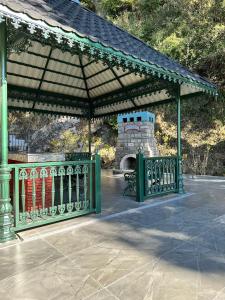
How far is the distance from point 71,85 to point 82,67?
3.02 ft

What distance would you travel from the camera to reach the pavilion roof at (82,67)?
11.2 ft

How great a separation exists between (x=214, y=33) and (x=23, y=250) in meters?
13.3

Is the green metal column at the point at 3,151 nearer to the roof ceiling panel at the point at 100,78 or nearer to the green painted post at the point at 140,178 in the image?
the green painted post at the point at 140,178

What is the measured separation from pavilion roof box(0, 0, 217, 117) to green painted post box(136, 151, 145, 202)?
1842 mm

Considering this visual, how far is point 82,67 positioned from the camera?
7.27 meters

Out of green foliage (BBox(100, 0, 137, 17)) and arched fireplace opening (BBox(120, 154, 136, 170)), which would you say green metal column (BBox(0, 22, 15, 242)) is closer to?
arched fireplace opening (BBox(120, 154, 136, 170))

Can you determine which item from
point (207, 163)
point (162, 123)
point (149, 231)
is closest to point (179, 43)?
point (162, 123)

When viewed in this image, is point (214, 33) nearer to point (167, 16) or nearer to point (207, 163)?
point (167, 16)

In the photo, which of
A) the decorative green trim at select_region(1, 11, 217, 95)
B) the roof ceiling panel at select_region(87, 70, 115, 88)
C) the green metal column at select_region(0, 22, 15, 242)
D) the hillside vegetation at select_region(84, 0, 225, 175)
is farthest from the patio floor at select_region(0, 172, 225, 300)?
the hillside vegetation at select_region(84, 0, 225, 175)

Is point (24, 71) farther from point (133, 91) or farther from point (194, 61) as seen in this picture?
point (194, 61)

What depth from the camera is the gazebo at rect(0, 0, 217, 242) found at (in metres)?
3.28

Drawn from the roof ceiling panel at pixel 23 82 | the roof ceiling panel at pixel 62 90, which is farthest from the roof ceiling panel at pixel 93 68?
the roof ceiling panel at pixel 23 82

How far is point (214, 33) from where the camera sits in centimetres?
1217

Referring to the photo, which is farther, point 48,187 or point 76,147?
point 76,147
